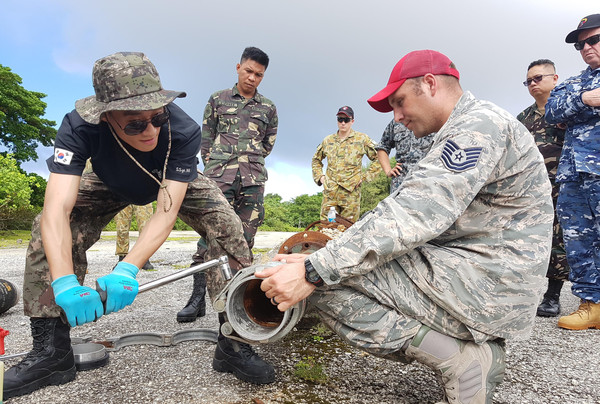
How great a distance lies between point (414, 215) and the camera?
75.0 inches

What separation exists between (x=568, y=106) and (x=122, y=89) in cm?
367

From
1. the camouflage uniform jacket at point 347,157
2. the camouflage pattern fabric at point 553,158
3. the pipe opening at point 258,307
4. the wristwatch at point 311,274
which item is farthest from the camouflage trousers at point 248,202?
the camouflage uniform jacket at point 347,157

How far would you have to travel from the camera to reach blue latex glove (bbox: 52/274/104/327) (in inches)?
82.3

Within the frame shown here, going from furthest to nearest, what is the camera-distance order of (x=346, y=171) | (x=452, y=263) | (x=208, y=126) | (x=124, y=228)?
(x=346, y=171) < (x=124, y=228) < (x=208, y=126) < (x=452, y=263)

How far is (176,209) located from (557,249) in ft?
12.9

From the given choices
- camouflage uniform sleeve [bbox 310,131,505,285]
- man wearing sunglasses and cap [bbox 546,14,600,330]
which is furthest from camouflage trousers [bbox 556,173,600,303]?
camouflage uniform sleeve [bbox 310,131,505,285]

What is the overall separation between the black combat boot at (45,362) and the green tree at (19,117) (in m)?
27.4

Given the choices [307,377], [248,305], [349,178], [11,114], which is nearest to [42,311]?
[248,305]

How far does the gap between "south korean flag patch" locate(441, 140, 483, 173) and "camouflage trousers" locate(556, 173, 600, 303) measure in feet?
8.23

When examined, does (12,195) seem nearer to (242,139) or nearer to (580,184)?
(242,139)

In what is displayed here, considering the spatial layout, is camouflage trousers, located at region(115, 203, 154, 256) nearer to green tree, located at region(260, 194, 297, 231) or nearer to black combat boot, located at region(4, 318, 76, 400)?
black combat boot, located at region(4, 318, 76, 400)

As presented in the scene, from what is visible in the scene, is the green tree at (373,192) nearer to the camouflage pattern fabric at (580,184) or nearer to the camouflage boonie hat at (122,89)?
the camouflage pattern fabric at (580,184)

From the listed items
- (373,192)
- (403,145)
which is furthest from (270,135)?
(373,192)

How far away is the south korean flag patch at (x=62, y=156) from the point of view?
7.72 ft
